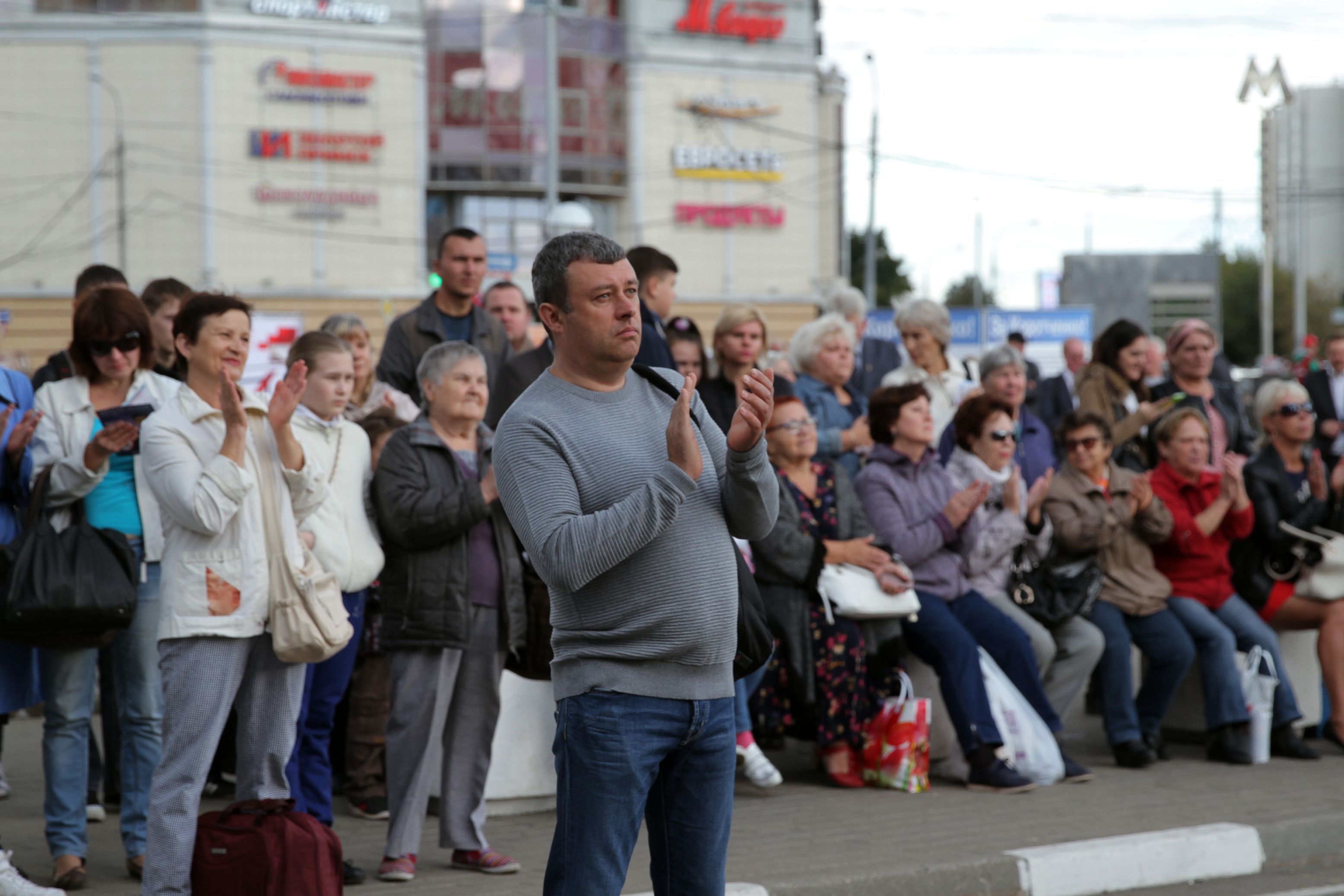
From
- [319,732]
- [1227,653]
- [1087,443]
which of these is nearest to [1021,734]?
[1227,653]

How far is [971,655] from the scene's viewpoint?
7.46 metres

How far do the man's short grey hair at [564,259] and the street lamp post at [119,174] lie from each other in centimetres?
3458

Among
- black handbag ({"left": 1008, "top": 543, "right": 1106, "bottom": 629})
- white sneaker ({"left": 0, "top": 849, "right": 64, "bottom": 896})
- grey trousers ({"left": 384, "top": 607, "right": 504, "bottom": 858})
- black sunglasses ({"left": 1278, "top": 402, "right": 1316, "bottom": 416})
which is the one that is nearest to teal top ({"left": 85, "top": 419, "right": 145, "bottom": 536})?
grey trousers ({"left": 384, "top": 607, "right": 504, "bottom": 858})

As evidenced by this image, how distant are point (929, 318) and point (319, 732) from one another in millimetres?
4853

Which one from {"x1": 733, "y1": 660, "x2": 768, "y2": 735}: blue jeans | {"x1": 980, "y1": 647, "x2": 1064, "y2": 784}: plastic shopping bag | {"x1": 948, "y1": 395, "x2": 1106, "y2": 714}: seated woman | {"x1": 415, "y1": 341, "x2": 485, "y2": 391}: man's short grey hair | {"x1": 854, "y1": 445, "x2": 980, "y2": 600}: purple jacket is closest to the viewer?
{"x1": 415, "y1": 341, "x2": 485, "y2": 391}: man's short grey hair

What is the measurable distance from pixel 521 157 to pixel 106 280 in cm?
3241

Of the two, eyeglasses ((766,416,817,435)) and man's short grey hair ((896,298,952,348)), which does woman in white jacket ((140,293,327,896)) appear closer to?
eyeglasses ((766,416,817,435))

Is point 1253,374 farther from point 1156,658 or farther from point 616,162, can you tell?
point 1156,658

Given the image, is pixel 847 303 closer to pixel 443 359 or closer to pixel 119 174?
pixel 443 359

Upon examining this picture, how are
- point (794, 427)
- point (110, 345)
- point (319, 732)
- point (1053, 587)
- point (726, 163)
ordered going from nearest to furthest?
point (110, 345)
point (319, 732)
point (794, 427)
point (1053, 587)
point (726, 163)

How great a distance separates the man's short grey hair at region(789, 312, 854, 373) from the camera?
8.70 metres

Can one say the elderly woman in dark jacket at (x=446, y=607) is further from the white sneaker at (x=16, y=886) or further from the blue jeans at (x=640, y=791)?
the blue jeans at (x=640, y=791)

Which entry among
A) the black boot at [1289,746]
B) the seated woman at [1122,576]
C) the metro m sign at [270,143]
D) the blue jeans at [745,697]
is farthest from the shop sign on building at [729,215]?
the blue jeans at [745,697]

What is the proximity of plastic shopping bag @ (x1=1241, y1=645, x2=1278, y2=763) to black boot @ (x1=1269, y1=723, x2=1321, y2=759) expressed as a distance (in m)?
0.11
